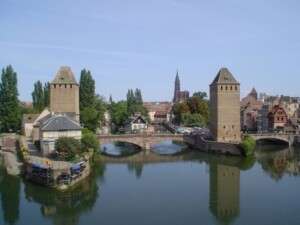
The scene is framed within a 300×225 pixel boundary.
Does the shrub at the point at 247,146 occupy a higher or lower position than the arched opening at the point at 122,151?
higher

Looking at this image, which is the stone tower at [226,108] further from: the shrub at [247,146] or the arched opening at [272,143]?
the arched opening at [272,143]

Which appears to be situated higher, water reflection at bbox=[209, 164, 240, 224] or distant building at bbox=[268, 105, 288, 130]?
distant building at bbox=[268, 105, 288, 130]

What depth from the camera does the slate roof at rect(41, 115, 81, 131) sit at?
130ft

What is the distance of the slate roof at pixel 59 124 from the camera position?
39.5 metres

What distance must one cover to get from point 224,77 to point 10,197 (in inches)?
1417

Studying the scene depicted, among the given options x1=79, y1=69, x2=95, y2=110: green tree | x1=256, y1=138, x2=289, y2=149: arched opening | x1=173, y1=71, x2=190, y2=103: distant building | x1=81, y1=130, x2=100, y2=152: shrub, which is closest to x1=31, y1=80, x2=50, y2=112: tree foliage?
x1=79, y1=69, x2=95, y2=110: green tree

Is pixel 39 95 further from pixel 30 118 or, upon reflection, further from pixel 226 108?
pixel 226 108

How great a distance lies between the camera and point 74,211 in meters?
26.3

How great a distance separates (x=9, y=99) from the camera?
54188mm

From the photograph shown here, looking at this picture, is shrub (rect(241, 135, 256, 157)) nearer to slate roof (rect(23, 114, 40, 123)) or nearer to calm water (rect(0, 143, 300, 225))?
calm water (rect(0, 143, 300, 225))

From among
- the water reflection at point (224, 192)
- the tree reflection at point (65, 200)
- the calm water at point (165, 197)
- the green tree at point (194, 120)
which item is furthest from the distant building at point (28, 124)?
the green tree at point (194, 120)

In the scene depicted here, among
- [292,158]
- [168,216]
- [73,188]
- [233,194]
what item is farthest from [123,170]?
[292,158]

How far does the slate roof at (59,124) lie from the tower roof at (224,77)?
23709mm

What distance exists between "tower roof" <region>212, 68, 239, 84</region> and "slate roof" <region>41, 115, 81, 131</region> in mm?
23709
